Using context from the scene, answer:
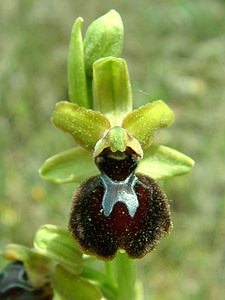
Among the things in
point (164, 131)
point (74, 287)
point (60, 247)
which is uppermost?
point (60, 247)

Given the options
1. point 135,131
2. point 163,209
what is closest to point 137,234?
point 163,209

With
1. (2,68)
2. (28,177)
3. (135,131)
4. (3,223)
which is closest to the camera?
(135,131)

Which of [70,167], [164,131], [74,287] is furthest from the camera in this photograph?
[164,131]

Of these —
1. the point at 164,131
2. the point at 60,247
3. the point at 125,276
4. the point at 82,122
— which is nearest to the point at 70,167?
the point at 82,122

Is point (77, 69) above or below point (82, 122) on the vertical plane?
above

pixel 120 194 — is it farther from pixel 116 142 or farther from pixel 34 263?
pixel 34 263

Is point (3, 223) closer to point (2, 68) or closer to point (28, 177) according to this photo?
point (28, 177)

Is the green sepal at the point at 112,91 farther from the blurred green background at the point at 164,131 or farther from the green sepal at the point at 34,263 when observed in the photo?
the blurred green background at the point at 164,131

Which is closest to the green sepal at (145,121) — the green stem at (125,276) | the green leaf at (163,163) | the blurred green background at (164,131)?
the green leaf at (163,163)
